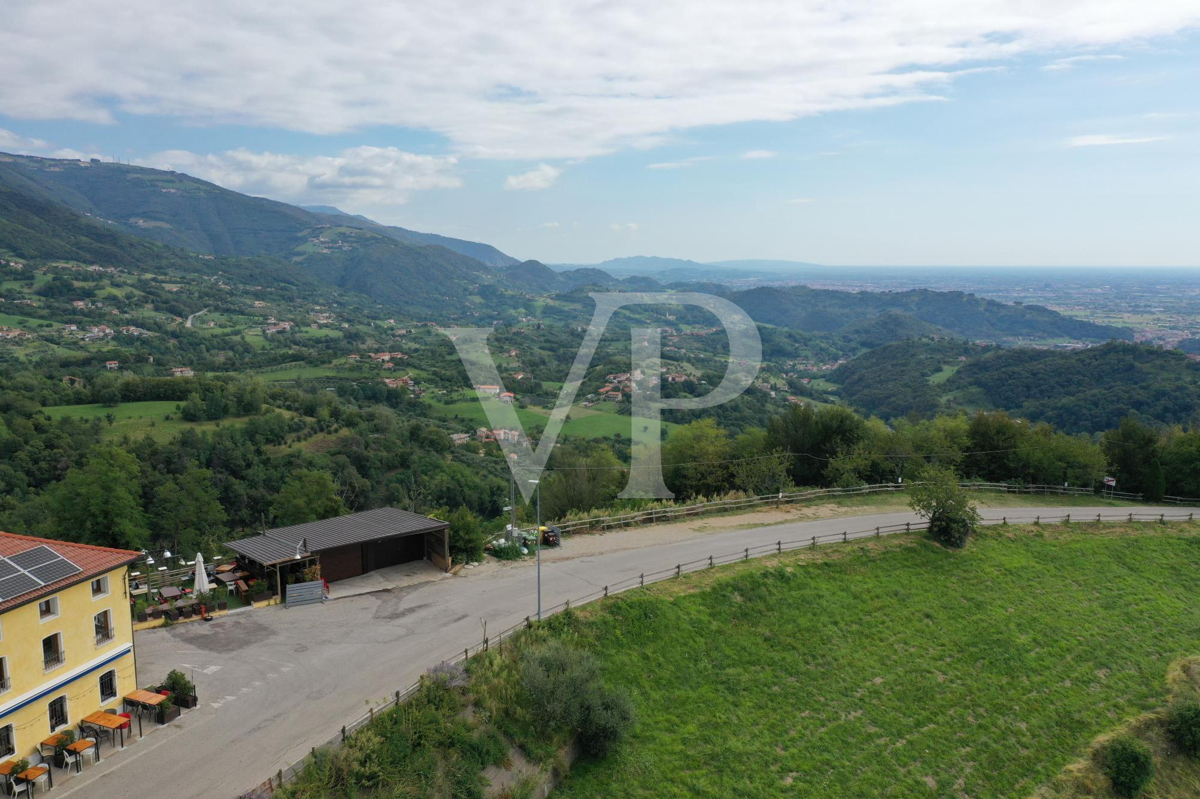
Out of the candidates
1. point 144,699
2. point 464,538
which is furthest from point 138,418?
point 144,699

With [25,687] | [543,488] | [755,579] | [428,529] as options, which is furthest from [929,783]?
[543,488]

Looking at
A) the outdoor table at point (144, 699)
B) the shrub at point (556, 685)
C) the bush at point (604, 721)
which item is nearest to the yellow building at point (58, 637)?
the outdoor table at point (144, 699)

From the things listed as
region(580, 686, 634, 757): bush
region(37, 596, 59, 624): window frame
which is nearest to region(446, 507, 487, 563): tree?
region(580, 686, 634, 757): bush

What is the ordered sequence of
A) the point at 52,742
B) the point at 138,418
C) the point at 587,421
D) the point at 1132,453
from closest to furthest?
the point at 52,742, the point at 1132,453, the point at 138,418, the point at 587,421

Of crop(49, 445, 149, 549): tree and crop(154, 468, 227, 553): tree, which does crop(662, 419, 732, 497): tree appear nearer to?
crop(49, 445, 149, 549): tree

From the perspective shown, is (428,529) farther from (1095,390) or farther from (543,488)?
(1095,390)

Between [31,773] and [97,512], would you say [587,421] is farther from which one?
[31,773]

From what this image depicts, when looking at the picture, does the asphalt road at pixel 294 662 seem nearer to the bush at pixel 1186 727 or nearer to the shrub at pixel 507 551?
the shrub at pixel 507 551
